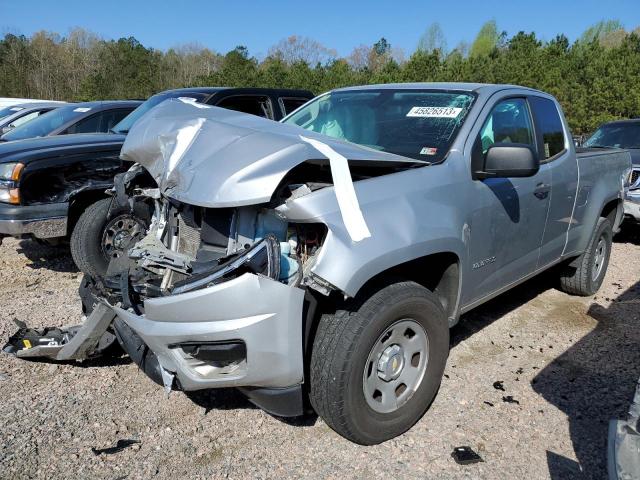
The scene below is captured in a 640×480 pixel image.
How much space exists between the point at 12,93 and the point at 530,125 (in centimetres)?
3943

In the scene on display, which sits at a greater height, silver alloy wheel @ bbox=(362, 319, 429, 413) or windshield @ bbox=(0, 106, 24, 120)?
windshield @ bbox=(0, 106, 24, 120)

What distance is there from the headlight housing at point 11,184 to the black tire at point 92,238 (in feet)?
1.80

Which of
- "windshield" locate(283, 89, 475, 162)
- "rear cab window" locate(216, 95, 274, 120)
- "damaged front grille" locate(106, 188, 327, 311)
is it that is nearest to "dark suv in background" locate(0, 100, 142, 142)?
"rear cab window" locate(216, 95, 274, 120)

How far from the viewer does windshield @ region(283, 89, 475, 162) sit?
3398mm

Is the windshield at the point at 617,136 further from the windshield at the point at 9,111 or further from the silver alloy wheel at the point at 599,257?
the windshield at the point at 9,111

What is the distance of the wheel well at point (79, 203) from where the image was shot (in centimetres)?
515

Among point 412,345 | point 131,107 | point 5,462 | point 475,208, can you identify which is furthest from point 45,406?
point 131,107

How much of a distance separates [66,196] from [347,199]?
11.6ft

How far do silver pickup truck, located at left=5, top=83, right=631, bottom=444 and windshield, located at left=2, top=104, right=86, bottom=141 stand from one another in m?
4.47

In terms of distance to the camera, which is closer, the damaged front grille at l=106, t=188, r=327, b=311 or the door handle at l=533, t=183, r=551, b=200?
the damaged front grille at l=106, t=188, r=327, b=311

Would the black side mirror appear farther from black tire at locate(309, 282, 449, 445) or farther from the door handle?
black tire at locate(309, 282, 449, 445)

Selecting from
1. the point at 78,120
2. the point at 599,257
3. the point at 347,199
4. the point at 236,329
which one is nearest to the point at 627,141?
the point at 599,257

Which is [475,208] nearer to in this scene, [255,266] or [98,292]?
[255,266]

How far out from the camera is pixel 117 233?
16.9 ft
